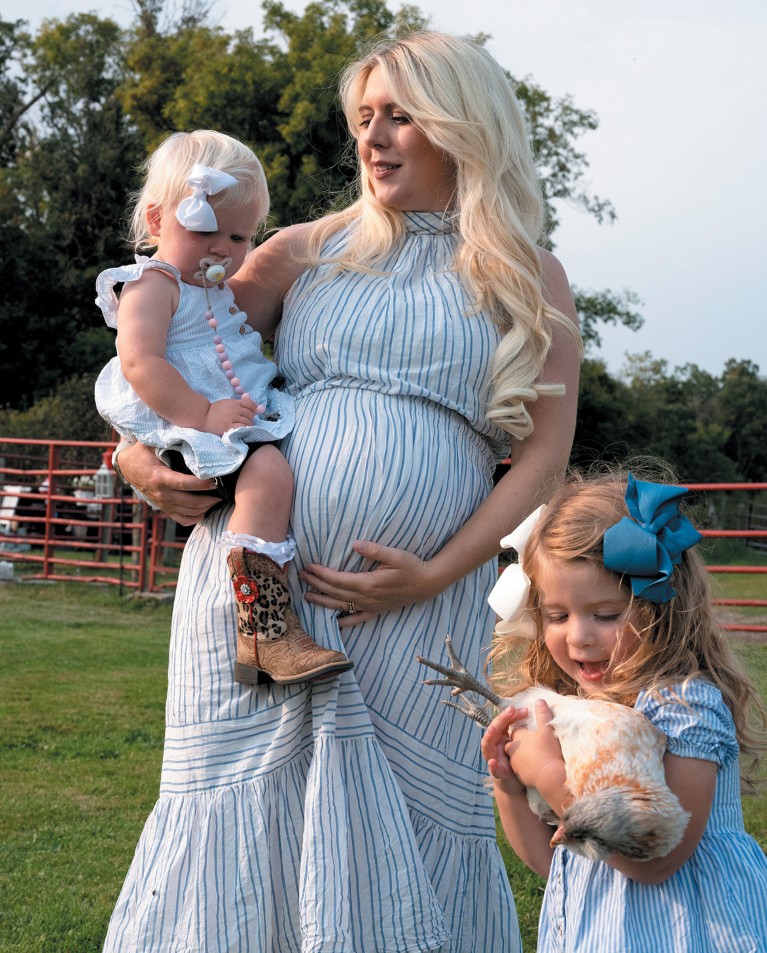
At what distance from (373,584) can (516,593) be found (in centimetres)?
34

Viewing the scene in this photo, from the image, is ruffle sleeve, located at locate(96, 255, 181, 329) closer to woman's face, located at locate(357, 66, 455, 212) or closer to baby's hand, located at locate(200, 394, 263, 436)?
baby's hand, located at locate(200, 394, 263, 436)

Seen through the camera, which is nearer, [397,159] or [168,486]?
[168,486]

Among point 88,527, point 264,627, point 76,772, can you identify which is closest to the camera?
point 264,627

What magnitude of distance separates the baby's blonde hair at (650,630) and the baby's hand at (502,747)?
16 cm

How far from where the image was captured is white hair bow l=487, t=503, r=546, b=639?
2.13 metres

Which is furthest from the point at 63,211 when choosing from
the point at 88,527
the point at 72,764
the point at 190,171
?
the point at 190,171

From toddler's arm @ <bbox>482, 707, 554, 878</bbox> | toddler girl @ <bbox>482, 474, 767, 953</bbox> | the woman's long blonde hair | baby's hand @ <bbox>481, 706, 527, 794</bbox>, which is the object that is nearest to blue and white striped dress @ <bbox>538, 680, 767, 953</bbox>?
toddler girl @ <bbox>482, 474, 767, 953</bbox>

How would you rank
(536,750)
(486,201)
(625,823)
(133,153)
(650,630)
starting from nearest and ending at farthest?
A: (625,823), (536,750), (650,630), (486,201), (133,153)

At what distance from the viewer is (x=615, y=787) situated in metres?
1.71

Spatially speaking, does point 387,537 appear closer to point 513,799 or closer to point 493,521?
point 493,521

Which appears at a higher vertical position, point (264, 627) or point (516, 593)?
point (516, 593)

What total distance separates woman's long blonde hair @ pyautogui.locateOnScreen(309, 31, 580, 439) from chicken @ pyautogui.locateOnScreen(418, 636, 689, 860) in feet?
2.69

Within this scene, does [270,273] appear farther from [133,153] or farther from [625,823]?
[133,153]

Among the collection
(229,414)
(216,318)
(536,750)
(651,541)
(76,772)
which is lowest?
(76,772)
